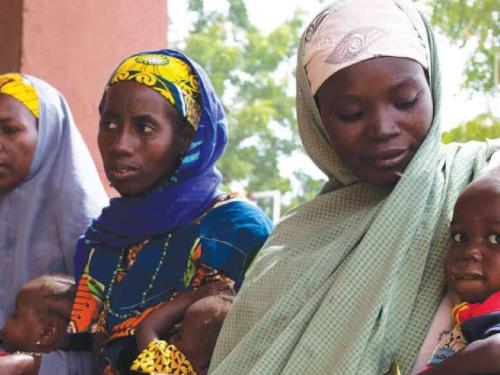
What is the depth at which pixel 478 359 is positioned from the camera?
1.90 meters

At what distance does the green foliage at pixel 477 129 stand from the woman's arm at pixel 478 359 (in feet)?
20.0

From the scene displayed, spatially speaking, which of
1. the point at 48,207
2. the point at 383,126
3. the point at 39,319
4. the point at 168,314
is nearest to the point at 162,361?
the point at 168,314

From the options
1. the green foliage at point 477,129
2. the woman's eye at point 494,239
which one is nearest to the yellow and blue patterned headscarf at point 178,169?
the woman's eye at point 494,239

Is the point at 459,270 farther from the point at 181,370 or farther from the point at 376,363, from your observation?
the point at 181,370

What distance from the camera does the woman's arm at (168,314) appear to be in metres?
2.90

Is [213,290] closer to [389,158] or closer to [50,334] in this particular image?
[50,334]

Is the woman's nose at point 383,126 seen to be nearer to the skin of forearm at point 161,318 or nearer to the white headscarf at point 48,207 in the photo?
the skin of forearm at point 161,318

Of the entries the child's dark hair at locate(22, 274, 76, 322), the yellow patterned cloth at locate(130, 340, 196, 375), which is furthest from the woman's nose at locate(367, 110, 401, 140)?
the child's dark hair at locate(22, 274, 76, 322)

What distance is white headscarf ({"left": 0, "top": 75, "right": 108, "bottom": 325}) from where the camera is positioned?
3.64m

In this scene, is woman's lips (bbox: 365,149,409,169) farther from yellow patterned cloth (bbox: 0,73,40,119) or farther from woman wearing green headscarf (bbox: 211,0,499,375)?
yellow patterned cloth (bbox: 0,73,40,119)

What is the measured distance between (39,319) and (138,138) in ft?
2.46

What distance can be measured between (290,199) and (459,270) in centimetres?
1689

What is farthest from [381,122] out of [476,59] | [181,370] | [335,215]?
[476,59]

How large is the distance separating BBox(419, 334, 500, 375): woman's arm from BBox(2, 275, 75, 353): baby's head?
1753 mm
